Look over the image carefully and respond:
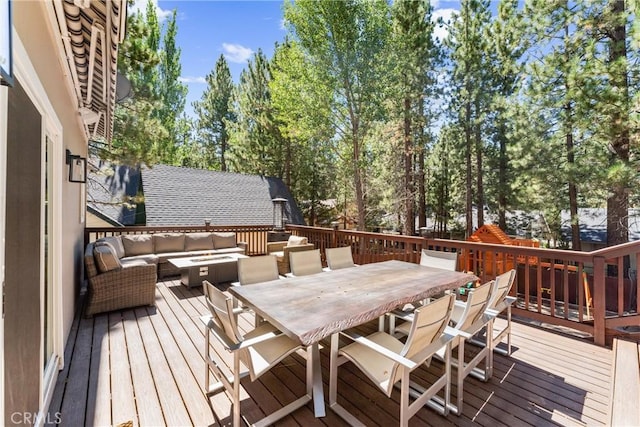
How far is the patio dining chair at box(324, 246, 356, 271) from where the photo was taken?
402 cm

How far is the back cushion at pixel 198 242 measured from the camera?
272 inches

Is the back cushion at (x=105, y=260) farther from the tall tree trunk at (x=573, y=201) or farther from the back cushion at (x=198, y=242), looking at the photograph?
the tall tree trunk at (x=573, y=201)

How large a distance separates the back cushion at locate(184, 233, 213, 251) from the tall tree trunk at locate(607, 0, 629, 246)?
935 cm

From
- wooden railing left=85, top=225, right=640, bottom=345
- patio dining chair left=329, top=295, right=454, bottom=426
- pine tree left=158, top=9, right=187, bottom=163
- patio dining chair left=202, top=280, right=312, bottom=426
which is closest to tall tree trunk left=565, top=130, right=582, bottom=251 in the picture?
wooden railing left=85, top=225, right=640, bottom=345

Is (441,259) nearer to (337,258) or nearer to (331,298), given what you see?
(337,258)

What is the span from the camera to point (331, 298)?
248cm

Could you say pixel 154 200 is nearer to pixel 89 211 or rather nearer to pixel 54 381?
pixel 89 211

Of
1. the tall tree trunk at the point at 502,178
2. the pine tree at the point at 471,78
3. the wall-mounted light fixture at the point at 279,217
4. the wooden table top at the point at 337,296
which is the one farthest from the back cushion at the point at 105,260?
the tall tree trunk at the point at 502,178

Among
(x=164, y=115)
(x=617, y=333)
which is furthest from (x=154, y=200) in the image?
(x=617, y=333)

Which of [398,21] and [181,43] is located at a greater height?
[181,43]

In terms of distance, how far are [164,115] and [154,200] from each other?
832 cm

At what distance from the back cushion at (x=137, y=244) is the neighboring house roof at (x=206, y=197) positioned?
3.07m

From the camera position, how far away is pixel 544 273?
870 centimetres

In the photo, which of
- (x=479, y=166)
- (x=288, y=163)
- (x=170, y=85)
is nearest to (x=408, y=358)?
(x=479, y=166)
